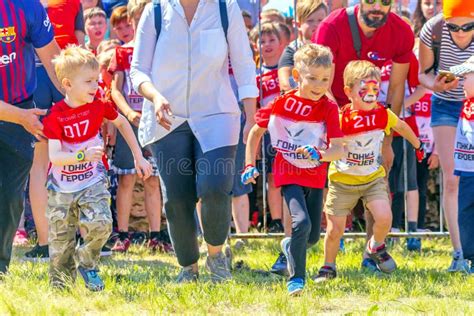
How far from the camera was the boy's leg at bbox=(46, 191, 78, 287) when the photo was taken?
654 cm

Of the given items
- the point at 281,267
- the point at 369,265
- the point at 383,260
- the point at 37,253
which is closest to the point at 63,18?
the point at 37,253

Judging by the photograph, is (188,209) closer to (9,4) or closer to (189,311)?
(189,311)

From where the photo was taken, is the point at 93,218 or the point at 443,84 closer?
the point at 93,218

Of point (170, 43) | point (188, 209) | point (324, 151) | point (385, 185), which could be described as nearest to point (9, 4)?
point (170, 43)

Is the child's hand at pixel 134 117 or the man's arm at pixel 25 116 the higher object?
the man's arm at pixel 25 116

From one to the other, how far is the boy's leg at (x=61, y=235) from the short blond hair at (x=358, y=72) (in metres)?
2.10

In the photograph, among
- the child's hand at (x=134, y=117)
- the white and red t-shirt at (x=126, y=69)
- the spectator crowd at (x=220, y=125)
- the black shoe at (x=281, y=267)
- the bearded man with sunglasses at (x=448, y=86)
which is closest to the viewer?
the spectator crowd at (x=220, y=125)

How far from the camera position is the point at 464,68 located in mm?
7613

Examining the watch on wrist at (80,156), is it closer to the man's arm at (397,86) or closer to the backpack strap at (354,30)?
the backpack strap at (354,30)

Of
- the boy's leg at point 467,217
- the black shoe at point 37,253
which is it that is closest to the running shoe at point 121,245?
the black shoe at point 37,253

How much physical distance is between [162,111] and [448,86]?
2.46 meters

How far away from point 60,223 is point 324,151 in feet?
5.58

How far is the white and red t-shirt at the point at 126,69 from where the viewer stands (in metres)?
8.94

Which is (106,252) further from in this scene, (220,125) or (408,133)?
(408,133)
